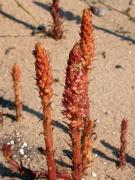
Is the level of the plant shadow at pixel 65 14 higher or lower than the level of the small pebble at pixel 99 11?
lower

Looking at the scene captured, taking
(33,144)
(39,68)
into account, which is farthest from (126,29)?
(39,68)

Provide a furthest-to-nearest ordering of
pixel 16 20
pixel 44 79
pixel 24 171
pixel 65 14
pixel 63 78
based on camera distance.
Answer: pixel 65 14 < pixel 16 20 < pixel 63 78 < pixel 24 171 < pixel 44 79

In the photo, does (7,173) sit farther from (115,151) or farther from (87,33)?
(87,33)

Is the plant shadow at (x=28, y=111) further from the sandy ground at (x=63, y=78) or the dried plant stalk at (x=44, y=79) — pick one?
the dried plant stalk at (x=44, y=79)

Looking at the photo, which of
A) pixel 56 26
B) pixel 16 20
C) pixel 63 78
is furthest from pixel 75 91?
pixel 16 20

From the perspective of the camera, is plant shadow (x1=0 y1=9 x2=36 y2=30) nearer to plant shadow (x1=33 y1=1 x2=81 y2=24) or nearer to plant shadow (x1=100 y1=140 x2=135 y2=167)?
plant shadow (x1=33 y1=1 x2=81 y2=24)

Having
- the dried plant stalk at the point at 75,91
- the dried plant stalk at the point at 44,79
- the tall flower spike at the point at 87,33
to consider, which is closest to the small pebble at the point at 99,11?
the tall flower spike at the point at 87,33
